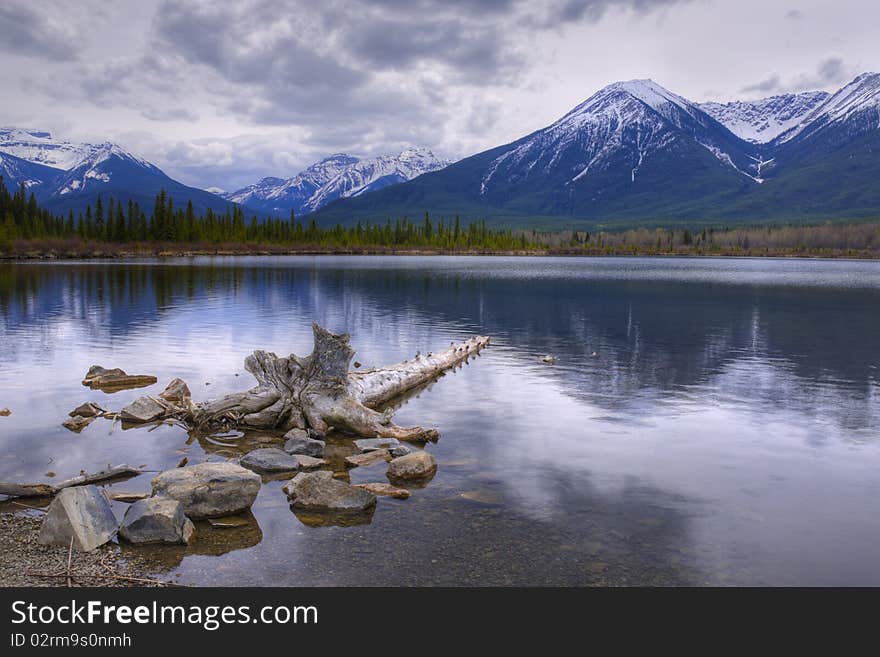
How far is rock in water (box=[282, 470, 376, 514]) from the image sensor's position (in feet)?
42.6

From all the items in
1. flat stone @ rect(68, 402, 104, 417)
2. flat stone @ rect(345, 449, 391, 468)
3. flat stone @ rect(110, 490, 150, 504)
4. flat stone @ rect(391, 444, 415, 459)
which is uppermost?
flat stone @ rect(68, 402, 104, 417)

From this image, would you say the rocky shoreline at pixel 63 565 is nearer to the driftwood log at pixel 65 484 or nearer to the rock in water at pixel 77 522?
the rock in water at pixel 77 522

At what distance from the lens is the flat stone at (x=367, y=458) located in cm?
1617

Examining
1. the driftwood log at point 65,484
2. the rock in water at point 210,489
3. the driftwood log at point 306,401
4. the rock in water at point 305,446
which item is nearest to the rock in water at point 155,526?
the rock in water at point 210,489

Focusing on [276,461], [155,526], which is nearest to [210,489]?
[155,526]

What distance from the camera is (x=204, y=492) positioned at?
1254 cm

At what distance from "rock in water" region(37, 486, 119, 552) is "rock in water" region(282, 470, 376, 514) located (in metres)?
3.36

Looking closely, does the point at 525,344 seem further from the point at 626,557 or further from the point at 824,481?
the point at 626,557

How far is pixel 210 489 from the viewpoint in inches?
496

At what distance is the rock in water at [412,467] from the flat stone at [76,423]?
9910 mm

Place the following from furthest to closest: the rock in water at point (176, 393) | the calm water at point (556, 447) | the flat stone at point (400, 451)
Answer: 1. the rock in water at point (176, 393)
2. the flat stone at point (400, 451)
3. the calm water at point (556, 447)

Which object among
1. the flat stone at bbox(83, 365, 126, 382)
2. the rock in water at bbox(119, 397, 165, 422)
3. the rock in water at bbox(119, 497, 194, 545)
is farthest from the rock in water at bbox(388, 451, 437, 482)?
the flat stone at bbox(83, 365, 126, 382)

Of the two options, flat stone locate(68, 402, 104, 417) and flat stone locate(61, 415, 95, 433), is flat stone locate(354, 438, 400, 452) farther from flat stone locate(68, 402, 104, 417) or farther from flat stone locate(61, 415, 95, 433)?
flat stone locate(68, 402, 104, 417)

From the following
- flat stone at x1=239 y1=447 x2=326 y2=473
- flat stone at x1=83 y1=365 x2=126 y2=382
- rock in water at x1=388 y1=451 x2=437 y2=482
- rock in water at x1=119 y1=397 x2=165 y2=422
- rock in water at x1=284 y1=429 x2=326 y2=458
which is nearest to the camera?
rock in water at x1=388 y1=451 x2=437 y2=482
